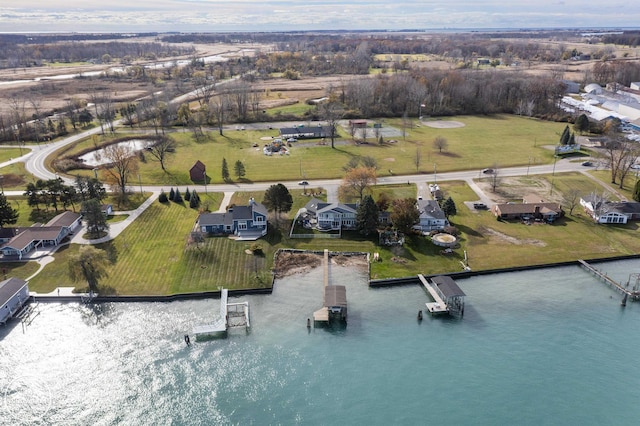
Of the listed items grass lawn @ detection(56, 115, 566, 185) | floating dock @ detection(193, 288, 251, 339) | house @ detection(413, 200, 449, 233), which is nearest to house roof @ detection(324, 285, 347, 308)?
floating dock @ detection(193, 288, 251, 339)

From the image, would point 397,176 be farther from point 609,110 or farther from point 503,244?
point 609,110

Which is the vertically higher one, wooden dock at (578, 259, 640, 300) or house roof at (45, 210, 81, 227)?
house roof at (45, 210, 81, 227)

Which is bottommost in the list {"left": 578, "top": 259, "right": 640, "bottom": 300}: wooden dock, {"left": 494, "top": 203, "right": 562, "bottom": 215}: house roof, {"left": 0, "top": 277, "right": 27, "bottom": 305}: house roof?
{"left": 578, "top": 259, "right": 640, "bottom": 300}: wooden dock

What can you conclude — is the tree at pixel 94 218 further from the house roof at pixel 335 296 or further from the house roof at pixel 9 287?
the house roof at pixel 335 296

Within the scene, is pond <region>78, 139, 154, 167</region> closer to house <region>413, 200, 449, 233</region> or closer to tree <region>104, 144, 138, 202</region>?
tree <region>104, 144, 138, 202</region>

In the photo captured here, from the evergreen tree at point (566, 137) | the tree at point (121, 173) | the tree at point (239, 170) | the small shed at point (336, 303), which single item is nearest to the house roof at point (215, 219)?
the tree at point (121, 173)

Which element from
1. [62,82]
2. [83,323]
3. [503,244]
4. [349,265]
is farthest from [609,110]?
[62,82]

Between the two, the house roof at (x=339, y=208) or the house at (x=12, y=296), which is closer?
the house at (x=12, y=296)
